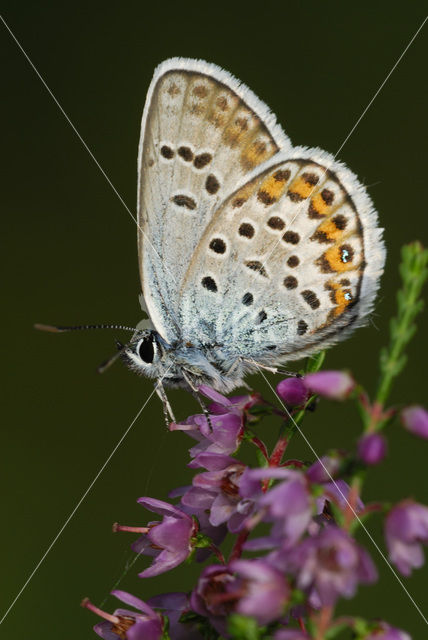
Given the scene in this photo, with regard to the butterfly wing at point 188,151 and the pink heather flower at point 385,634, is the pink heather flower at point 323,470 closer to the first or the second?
the pink heather flower at point 385,634

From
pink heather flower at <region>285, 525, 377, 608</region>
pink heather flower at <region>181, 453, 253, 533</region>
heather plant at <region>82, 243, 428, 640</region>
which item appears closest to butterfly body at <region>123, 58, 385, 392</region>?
pink heather flower at <region>181, 453, 253, 533</region>

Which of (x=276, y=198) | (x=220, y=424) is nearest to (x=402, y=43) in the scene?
(x=276, y=198)

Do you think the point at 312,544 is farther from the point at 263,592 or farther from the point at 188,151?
the point at 188,151

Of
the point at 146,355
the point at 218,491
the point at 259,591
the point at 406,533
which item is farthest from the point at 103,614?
the point at 146,355

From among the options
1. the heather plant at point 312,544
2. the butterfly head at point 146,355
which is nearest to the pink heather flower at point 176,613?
the heather plant at point 312,544

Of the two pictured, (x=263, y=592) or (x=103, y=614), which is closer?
(x=263, y=592)

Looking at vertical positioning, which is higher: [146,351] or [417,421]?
[146,351]

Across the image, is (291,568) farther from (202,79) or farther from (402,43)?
(402,43)
